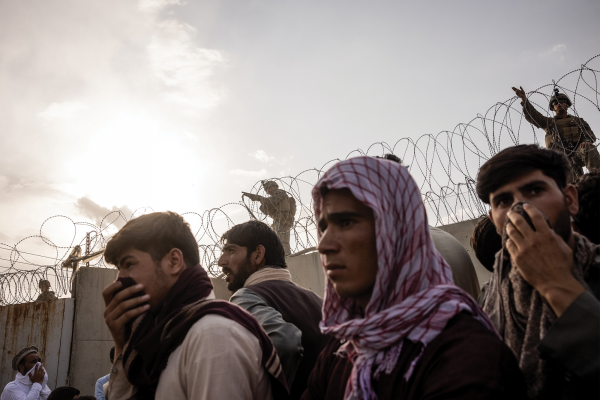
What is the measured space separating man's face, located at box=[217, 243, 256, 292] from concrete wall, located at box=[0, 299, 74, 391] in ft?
15.5

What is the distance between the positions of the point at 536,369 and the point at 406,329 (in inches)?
17.5

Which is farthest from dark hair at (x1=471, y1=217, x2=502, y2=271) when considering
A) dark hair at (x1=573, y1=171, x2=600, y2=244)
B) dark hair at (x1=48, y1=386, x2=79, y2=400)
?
dark hair at (x1=48, y1=386, x2=79, y2=400)

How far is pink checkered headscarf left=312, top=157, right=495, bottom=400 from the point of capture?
1146 mm

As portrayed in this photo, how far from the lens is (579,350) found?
108 centimetres

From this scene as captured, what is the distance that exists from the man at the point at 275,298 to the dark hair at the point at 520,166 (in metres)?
1.32

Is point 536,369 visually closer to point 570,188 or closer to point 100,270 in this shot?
point 570,188

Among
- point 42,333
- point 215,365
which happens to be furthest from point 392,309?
point 42,333

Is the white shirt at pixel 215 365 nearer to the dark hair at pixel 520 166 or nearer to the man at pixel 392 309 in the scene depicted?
the man at pixel 392 309

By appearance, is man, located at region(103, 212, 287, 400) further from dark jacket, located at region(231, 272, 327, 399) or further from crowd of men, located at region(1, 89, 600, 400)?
dark jacket, located at region(231, 272, 327, 399)

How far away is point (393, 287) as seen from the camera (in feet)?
4.18

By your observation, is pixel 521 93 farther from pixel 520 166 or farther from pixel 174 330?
pixel 174 330

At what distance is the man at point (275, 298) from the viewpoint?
7.17 ft

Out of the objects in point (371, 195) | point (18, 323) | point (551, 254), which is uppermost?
point (371, 195)

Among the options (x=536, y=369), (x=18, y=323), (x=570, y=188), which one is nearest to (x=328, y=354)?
(x=536, y=369)
